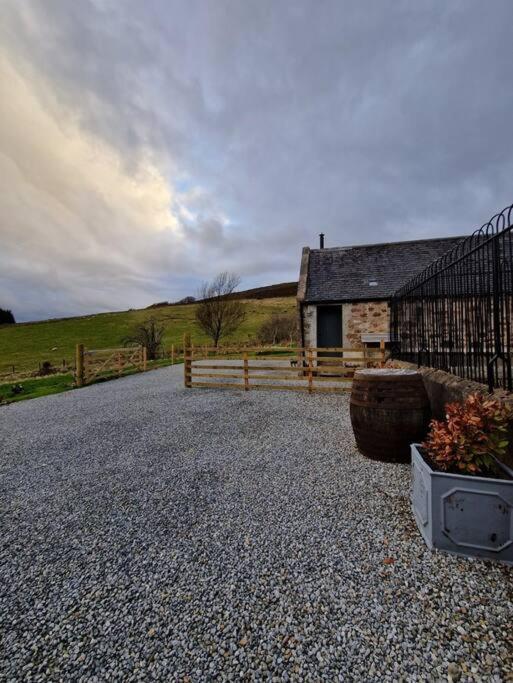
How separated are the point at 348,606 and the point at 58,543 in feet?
7.74

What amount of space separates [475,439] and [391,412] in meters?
1.41

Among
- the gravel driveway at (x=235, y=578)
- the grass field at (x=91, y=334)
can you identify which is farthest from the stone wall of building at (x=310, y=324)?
the grass field at (x=91, y=334)

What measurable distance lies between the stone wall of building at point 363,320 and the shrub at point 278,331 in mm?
16629

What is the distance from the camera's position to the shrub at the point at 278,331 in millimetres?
28391

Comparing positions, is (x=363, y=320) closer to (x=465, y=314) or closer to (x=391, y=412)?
(x=465, y=314)

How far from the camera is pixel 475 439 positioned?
223cm

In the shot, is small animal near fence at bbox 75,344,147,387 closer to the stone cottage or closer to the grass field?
the stone cottage

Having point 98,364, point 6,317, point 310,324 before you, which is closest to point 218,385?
point 310,324

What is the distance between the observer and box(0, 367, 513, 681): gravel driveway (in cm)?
154

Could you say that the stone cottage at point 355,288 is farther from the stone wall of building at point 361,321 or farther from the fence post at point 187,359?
the fence post at point 187,359

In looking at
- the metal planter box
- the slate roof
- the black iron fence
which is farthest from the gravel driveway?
the slate roof

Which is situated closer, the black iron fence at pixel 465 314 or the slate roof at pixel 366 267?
the black iron fence at pixel 465 314

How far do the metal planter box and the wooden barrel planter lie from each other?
1365 millimetres

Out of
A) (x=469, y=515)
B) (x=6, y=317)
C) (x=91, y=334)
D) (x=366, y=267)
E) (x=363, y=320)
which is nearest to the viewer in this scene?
(x=469, y=515)
